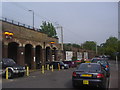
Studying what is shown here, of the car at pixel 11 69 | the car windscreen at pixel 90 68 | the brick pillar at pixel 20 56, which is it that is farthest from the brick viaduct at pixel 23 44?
the car windscreen at pixel 90 68

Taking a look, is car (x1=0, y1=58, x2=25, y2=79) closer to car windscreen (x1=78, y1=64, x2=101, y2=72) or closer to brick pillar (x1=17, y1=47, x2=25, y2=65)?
car windscreen (x1=78, y1=64, x2=101, y2=72)

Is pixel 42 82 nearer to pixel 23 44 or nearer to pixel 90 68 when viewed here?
pixel 90 68

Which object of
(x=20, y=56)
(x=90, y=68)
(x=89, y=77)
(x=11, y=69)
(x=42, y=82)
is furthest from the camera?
(x=20, y=56)

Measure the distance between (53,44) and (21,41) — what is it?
37.6ft

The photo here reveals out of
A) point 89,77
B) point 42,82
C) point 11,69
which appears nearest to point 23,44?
→ point 11,69

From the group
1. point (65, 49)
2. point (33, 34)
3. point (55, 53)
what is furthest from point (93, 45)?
point (33, 34)

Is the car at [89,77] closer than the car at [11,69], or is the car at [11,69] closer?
the car at [89,77]

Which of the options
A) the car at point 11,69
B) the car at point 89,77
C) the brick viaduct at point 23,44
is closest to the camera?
the car at point 89,77

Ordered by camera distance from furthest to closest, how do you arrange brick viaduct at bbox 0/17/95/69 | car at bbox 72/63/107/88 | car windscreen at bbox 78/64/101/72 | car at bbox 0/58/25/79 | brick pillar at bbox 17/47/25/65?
1. brick pillar at bbox 17/47/25/65
2. brick viaduct at bbox 0/17/95/69
3. car at bbox 0/58/25/79
4. car windscreen at bbox 78/64/101/72
5. car at bbox 72/63/107/88

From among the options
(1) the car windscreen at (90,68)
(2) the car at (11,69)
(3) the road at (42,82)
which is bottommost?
(3) the road at (42,82)

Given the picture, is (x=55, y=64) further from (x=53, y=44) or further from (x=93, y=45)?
(x=93, y=45)

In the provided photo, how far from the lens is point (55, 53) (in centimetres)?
3547

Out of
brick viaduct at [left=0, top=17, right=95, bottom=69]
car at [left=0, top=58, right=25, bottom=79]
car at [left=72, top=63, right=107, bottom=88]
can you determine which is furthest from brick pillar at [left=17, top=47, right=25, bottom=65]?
car at [left=72, top=63, right=107, bottom=88]

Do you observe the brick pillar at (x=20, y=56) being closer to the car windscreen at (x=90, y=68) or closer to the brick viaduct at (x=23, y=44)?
the brick viaduct at (x=23, y=44)
